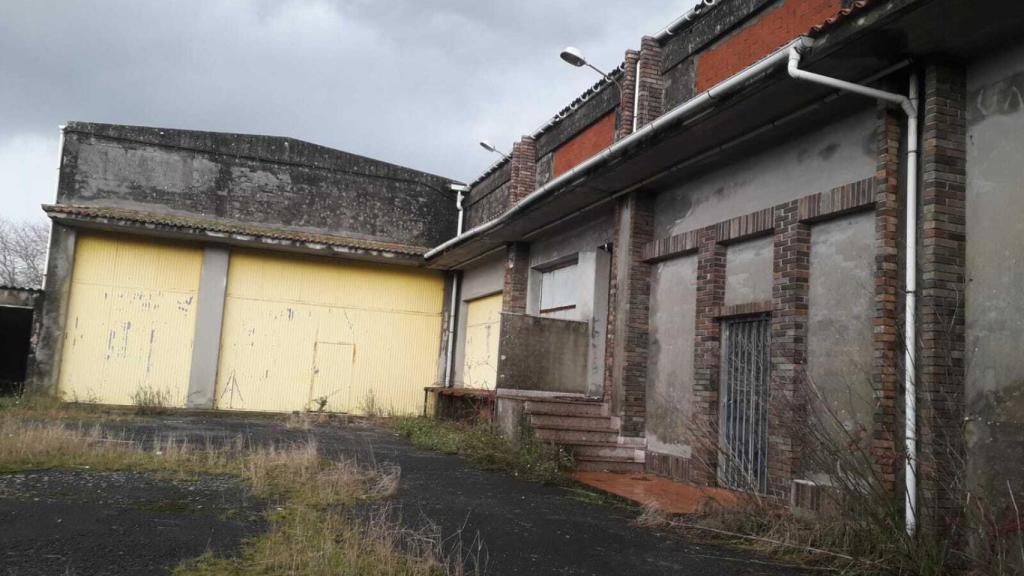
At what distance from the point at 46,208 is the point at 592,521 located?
43.6 ft

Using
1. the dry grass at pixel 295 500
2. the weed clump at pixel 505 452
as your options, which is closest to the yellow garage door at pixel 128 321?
the dry grass at pixel 295 500

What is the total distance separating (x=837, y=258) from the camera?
709 cm

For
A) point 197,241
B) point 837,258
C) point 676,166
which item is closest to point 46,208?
point 197,241

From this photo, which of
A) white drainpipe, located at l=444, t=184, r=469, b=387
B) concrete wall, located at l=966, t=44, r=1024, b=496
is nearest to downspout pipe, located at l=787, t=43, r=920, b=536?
concrete wall, located at l=966, t=44, r=1024, b=496

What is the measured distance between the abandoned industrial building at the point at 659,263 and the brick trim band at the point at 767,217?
0.09 ft

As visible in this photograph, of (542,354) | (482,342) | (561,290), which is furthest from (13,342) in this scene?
(542,354)

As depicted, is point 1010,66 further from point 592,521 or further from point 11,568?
point 11,568

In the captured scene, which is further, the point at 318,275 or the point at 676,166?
the point at 318,275

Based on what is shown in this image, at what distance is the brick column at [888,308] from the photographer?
19.7ft

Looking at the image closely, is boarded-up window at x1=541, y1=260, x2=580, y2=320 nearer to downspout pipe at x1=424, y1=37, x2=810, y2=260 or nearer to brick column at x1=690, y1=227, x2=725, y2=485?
downspout pipe at x1=424, y1=37, x2=810, y2=260

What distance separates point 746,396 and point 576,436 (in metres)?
2.35

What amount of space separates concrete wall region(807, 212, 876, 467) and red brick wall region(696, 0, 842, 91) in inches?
79.5

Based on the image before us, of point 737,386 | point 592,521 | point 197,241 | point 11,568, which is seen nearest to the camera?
point 11,568

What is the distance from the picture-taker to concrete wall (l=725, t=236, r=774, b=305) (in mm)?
8055
